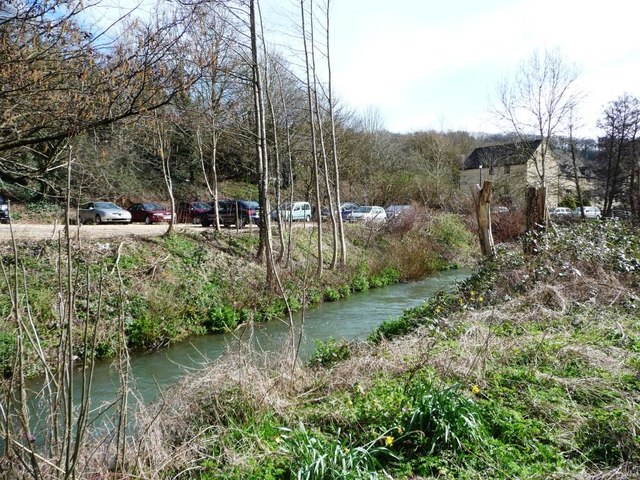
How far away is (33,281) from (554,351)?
11.4 m

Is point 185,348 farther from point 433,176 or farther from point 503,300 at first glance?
point 433,176

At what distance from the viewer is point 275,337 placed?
38.0 feet

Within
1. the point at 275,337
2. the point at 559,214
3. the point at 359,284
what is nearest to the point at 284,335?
the point at 275,337

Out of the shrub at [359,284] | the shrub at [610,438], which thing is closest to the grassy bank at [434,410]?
the shrub at [610,438]

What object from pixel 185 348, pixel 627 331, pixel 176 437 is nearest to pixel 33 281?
pixel 185 348

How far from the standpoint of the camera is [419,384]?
468 cm

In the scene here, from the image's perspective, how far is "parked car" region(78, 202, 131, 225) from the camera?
84.6 ft

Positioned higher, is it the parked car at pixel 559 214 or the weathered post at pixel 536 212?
the weathered post at pixel 536 212

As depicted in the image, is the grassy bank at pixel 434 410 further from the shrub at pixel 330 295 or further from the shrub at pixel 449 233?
the shrub at pixel 449 233

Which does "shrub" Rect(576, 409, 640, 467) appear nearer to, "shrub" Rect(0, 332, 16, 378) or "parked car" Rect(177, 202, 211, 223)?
"shrub" Rect(0, 332, 16, 378)

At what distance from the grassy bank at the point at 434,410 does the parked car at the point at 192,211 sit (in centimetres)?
2175

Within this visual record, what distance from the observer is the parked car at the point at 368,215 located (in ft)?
87.4

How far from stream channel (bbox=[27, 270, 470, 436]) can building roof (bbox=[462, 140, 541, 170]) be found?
16989 millimetres

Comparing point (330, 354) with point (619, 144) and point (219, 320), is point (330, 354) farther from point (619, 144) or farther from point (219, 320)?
point (619, 144)
